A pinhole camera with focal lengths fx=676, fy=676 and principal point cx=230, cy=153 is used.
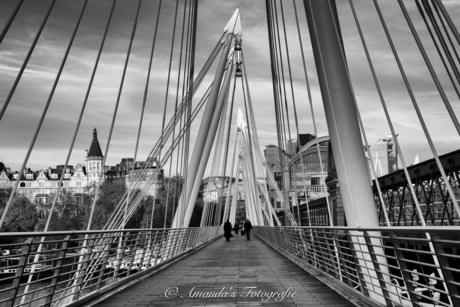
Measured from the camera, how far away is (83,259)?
1031 cm

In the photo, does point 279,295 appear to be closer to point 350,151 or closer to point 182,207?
point 350,151

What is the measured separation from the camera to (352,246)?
10.7 m

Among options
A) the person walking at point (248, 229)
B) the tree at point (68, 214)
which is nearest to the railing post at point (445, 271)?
the person walking at point (248, 229)

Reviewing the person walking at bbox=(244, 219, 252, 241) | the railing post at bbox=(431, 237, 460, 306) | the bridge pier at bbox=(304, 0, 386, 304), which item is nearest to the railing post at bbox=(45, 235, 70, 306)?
→ the railing post at bbox=(431, 237, 460, 306)

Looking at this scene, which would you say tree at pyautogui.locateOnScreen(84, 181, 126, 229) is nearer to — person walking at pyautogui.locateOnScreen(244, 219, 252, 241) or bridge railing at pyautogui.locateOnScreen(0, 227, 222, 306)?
person walking at pyautogui.locateOnScreen(244, 219, 252, 241)

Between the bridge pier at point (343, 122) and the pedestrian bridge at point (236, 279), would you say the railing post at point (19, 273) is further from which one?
the bridge pier at point (343, 122)

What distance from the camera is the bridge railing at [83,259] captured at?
6.82 metres

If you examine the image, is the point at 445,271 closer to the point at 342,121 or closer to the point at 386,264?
the point at 386,264

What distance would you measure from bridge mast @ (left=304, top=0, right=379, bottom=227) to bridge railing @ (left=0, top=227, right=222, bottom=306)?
4.04m

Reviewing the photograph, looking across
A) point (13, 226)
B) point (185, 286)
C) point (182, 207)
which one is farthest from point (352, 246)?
point (13, 226)

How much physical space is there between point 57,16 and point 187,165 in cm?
1499

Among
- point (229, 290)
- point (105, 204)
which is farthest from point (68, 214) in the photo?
point (229, 290)

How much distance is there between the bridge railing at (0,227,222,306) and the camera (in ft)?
22.4

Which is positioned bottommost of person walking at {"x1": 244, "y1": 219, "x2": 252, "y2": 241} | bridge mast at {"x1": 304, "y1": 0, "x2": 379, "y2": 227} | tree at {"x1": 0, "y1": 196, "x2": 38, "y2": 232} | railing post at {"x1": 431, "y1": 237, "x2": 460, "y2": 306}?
railing post at {"x1": 431, "y1": 237, "x2": 460, "y2": 306}
